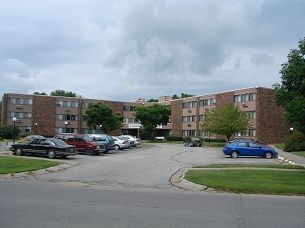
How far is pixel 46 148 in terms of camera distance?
1249 inches

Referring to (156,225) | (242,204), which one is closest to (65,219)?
(156,225)

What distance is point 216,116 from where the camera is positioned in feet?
207

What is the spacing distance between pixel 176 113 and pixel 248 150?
57280mm

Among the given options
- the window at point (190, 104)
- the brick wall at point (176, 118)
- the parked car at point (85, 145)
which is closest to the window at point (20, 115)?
the brick wall at point (176, 118)

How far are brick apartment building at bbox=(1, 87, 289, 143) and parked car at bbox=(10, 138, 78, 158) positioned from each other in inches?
1656

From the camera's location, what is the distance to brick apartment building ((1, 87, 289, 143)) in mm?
71188

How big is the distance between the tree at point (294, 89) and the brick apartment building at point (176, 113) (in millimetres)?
47733

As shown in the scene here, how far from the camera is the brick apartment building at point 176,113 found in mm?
71188

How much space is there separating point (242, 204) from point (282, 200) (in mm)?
2070

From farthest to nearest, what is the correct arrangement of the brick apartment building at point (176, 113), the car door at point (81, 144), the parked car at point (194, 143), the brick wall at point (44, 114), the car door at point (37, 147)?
→ the brick wall at point (44, 114) < the brick apartment building at point (176, 113) < the parked car at point (194, 143) < the car door at point (81, 144) < the car door at point (37, 147)

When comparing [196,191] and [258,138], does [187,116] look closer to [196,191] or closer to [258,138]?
[258,138]

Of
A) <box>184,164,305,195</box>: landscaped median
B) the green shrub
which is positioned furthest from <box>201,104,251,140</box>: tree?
<box>184,164,305,195</box>: landscaped median

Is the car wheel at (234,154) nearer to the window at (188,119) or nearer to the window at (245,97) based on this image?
the window at (245,97)

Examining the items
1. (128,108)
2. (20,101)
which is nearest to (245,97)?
(128,108)
